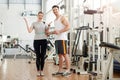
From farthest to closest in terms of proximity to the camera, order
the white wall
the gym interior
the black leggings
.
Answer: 1. the white wall
2. the black leggings
3. the gym interior

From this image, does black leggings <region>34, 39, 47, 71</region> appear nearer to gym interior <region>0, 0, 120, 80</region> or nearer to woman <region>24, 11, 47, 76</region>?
woman <region>24, 11, 47, 76</region>

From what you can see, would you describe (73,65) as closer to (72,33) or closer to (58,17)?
(72,33)

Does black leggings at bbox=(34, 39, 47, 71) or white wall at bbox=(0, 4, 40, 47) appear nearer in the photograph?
black leggings at bbox=(34, 39, 47, 71)

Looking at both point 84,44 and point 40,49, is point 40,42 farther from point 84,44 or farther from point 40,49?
point 84,44

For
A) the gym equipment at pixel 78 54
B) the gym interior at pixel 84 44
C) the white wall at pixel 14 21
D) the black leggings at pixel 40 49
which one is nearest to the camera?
the gym interior at pixel 84 44

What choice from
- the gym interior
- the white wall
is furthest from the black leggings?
the white wall

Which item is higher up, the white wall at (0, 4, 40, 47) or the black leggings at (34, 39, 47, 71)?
the white wall at (0, 4, 40, 47)

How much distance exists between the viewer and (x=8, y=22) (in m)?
16.0

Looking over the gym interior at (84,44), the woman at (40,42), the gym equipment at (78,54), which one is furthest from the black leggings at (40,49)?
the gym equipment at (78,54)

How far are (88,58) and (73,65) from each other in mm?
1142

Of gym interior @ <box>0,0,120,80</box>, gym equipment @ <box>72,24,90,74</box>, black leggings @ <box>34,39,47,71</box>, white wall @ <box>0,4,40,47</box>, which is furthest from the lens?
white wall @ <box>0,4,40,47</box>

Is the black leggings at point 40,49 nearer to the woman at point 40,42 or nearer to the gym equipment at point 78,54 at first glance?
the woman at point 40,42

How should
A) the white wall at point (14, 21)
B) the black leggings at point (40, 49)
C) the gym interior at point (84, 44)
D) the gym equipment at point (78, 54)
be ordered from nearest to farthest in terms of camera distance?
the gym interior at point (84, 44)
the black leggings at point (40, 49)
the gym equipment at point (78, 54)
the white wall at point (14, 21)

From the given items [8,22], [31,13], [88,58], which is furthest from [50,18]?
[88,58]
